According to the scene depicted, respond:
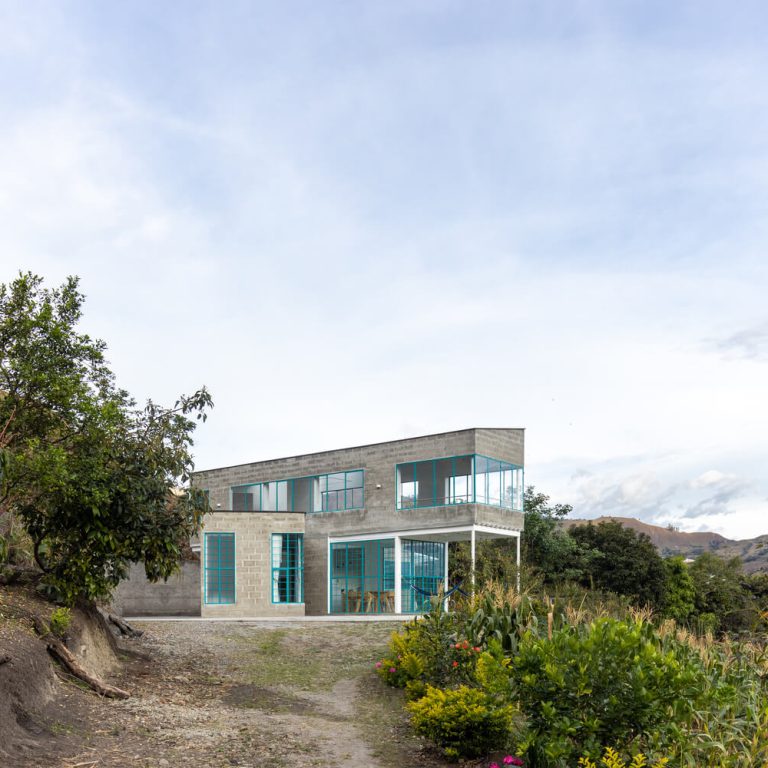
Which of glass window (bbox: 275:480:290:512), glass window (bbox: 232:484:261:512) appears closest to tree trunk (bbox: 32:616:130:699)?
glass window (bbox: 275:480:290:512)

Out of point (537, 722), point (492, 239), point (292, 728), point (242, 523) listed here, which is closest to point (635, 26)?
point (492, 239)

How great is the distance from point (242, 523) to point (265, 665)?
39.9ft

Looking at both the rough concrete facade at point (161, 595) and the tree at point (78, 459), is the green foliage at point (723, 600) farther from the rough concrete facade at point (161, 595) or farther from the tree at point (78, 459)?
the tree at point (78, 459)

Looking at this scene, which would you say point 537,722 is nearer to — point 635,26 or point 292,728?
point 292,728

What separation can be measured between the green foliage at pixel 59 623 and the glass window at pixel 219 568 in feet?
46.3

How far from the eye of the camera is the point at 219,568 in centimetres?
2558

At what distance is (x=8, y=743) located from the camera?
25.5 ft

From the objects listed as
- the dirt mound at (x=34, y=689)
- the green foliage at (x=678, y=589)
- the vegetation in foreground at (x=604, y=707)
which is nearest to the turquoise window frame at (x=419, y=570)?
the green foliage at (x=678, y=589)

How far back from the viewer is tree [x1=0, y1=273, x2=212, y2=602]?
36.4 ft

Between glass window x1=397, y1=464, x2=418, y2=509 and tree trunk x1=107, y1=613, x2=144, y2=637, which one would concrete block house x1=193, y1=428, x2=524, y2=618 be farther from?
tree trunk x1=107, y1=613, x2=144, y2=637

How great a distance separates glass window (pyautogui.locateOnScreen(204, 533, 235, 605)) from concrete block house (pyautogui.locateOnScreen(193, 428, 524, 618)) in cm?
3

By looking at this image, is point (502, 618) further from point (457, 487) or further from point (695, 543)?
point (695, 543)

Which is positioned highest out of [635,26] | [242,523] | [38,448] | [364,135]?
[635,26]

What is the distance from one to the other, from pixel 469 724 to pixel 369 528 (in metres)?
18.7
